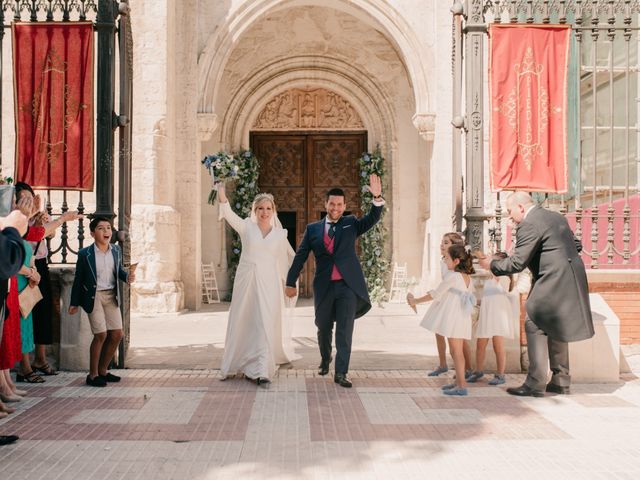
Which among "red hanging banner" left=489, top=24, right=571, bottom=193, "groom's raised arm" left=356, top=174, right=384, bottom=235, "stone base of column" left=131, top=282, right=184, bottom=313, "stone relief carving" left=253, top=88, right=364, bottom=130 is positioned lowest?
"stone base of column" left=131, top=282, right=184, bottom=313

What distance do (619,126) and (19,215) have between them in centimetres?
945

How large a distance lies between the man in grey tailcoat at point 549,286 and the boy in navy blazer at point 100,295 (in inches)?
132

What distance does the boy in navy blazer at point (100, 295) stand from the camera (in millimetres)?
5898

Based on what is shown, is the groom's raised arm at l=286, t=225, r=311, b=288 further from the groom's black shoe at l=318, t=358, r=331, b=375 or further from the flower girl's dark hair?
the flower girl's dark hair

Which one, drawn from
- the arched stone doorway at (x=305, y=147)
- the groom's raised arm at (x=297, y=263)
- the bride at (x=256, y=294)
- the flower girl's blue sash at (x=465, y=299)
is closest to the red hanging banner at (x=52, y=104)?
the bride at (x=256, y=294)

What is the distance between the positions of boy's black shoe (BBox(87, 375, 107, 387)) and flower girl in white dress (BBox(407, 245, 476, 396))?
2735 mm

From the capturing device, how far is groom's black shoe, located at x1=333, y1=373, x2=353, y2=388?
5.82m

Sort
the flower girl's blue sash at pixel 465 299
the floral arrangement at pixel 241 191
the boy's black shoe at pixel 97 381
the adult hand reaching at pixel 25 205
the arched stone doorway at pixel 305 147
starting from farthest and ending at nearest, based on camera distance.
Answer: the arched stone doorway at pixel 305 147, the floral arrangement at pixel 241 191, the boy's black shoe at pixel 97 381, the flower girl's blue sash at pixel 465 299, the adult hand reaching at pixel 25 205

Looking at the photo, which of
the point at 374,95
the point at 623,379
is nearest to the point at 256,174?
the point at 374,95

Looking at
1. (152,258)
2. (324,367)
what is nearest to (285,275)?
(324,367)

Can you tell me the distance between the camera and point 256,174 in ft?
49.4

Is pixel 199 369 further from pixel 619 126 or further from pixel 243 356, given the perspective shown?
pixel 619 126

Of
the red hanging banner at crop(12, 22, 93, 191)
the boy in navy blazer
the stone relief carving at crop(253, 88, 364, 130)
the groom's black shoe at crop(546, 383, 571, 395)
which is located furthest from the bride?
the stone relief carving at crop(253, 88, 364, 130)

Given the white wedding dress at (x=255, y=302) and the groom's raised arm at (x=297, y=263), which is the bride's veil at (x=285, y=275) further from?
the groom's raised arm at (x=297, y=263)
